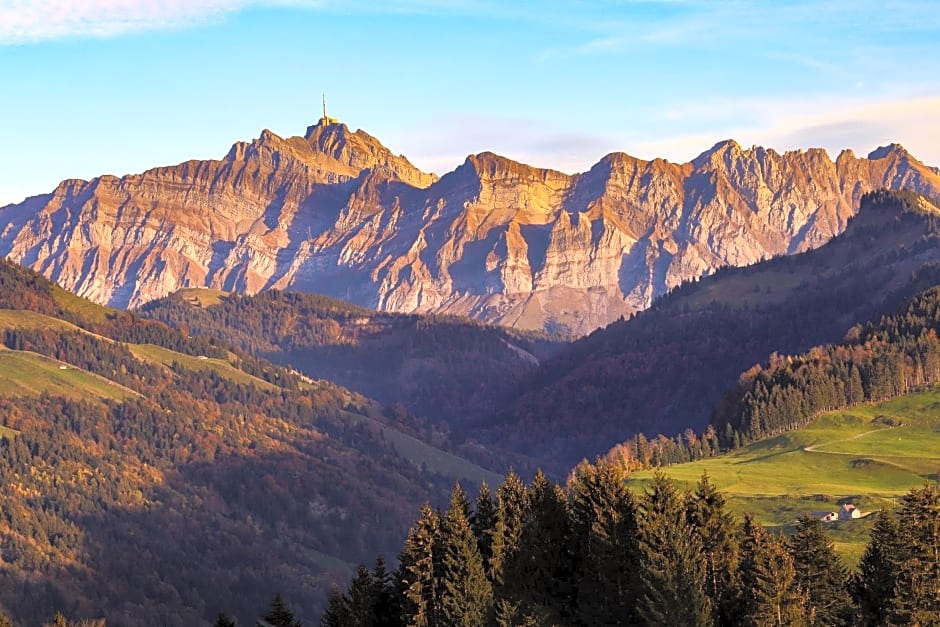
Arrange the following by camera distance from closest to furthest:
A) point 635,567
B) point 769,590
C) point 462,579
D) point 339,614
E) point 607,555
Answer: point 769,590 → point 635,567 → point 607,555 → point 462,579 → point 339,614

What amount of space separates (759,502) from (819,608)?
101 meters

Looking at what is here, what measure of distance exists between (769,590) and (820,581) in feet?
31.6

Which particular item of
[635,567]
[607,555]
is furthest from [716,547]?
[607,555]

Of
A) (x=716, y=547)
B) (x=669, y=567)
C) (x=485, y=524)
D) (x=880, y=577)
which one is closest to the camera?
(x=669, y=567)

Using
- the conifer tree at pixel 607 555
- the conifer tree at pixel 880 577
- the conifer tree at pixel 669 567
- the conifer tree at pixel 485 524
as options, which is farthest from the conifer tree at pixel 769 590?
the conifer tree at pixel 485 524

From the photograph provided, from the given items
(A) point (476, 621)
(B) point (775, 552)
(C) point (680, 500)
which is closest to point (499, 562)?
(A) point (476, 621)

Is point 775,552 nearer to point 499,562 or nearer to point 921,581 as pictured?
point 921,581

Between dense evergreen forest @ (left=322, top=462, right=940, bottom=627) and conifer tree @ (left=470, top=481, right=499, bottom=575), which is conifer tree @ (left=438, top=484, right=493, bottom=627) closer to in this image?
dense evergreen forest @ (left=322, top=462, right=940, bottom=627)

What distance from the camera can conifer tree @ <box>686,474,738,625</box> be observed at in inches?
3787

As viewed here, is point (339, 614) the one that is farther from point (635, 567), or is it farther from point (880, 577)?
point (880, 577)

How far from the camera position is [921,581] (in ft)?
301

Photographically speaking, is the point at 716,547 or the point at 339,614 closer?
the point at 716,547

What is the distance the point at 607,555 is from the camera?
102 metres

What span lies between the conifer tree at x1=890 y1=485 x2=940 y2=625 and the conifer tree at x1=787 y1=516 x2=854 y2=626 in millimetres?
5567
